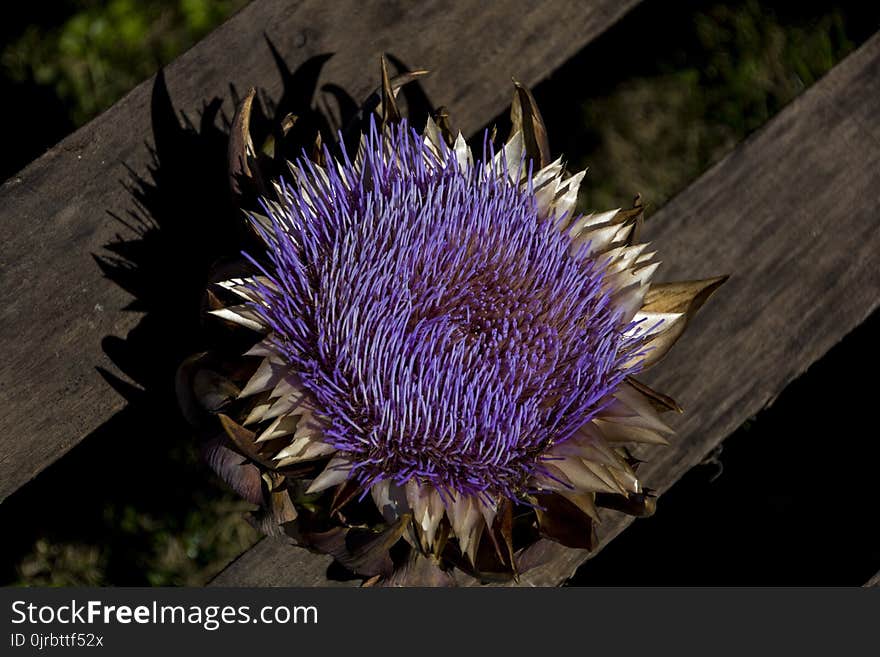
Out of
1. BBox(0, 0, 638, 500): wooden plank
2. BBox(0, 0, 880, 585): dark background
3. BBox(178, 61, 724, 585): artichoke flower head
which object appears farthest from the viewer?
BBox(0, 0, 880, 585): dark background

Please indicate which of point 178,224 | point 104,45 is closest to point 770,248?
point 178,224

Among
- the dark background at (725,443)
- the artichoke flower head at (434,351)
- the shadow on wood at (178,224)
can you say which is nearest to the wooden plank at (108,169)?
the shadow on wood at (178,224)

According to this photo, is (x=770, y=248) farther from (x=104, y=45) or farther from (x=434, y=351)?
(x=104, y=45)

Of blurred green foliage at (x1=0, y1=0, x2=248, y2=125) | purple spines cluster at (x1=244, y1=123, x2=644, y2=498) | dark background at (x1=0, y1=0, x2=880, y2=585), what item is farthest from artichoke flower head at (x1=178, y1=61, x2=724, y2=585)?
blurred green foliage at (x1=0, y1=0, x2=248, y2=125)

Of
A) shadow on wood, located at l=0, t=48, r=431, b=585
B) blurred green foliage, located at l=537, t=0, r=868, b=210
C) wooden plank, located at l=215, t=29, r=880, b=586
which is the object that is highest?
shadow on wood, located at l=0, t=48, r=431, b=585

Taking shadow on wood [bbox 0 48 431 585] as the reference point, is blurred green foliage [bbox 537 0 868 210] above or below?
below

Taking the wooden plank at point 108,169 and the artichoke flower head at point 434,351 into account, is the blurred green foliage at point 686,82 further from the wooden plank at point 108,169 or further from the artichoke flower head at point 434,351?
the artichoke flower head at point 434,351

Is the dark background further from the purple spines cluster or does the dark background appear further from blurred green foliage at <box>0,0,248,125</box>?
the purple spines cluster

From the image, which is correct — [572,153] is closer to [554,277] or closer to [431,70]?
[431,70]
